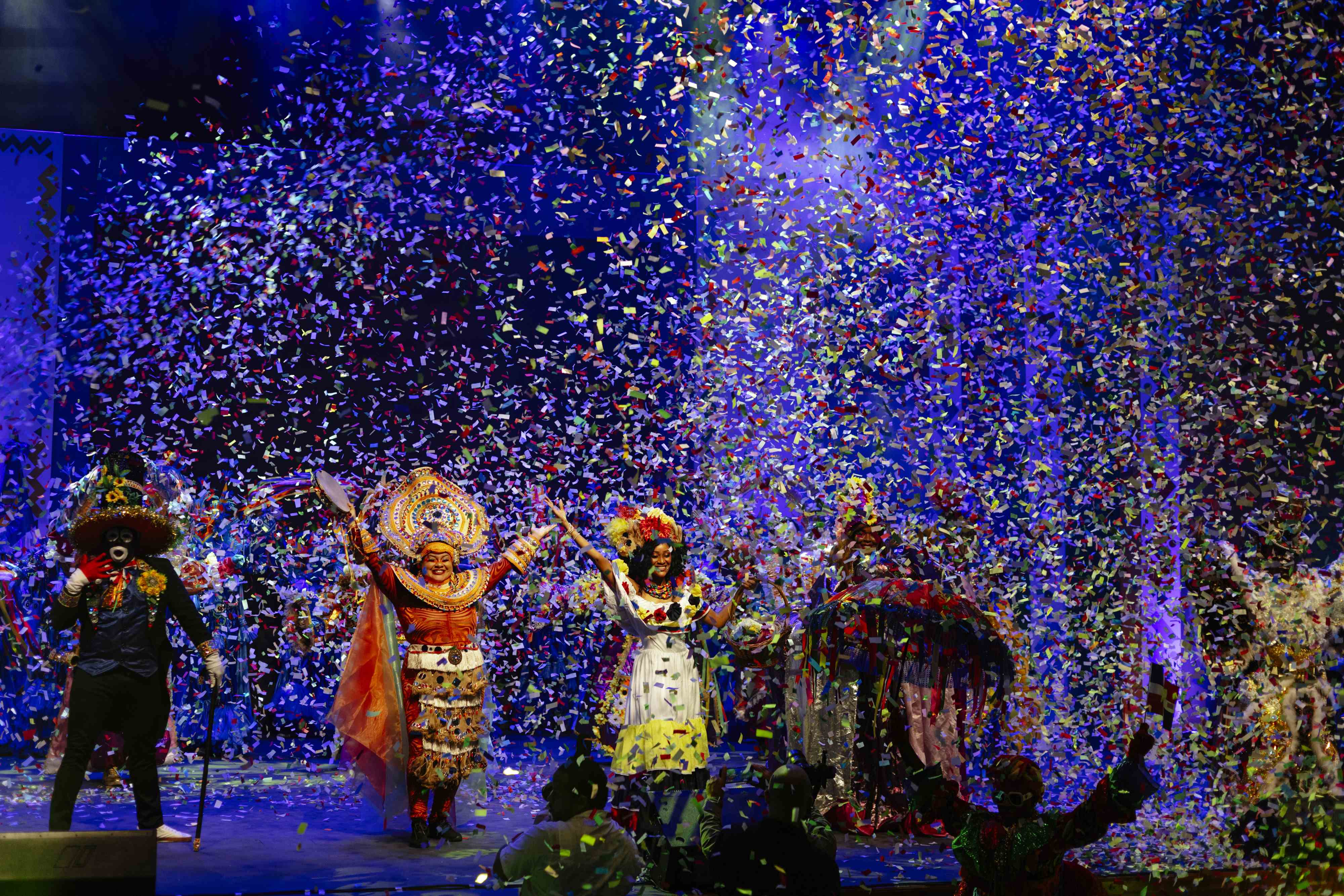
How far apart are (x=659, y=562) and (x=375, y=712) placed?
1680 millimetres

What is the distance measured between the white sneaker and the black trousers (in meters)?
0.32

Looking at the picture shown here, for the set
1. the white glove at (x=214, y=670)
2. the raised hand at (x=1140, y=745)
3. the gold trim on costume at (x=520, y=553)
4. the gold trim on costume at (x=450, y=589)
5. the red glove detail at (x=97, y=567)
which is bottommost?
the raised hand at (x=1140, y=745)

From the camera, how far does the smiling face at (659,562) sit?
628cm

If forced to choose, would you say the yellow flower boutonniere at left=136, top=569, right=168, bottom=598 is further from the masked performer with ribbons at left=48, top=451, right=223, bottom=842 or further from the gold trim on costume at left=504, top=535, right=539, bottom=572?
the gold trim on costume at left=504, top=535, right=539, bottom=572

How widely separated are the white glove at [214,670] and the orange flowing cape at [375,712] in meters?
0.85

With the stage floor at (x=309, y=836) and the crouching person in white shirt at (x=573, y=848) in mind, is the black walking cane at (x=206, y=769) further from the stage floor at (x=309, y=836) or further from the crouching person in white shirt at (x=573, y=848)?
the crouching person in white shirt at (x=573, y=848)

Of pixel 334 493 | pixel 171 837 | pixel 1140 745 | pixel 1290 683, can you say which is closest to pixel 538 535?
pixel 334 493

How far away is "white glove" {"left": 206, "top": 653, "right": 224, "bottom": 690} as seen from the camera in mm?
5766

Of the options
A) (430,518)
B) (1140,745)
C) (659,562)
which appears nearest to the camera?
(1140,745)

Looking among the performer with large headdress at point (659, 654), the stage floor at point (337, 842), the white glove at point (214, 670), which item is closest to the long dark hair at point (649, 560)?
the performer with large headdress at point (659, 654)

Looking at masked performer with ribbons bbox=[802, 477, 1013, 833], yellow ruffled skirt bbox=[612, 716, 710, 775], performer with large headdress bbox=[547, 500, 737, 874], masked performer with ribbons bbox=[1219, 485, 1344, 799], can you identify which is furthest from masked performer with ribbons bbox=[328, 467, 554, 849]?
masked performer with ribbons bbox=[1219, 485, 1344, 799]

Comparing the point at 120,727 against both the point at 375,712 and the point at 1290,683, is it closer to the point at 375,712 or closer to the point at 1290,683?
the point at 375,712

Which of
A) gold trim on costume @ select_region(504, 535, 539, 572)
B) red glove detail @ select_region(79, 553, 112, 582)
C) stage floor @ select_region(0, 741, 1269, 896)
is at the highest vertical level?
gold trim on costume @ select_region(504, 535, 539, 572)

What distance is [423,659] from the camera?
243 inches
